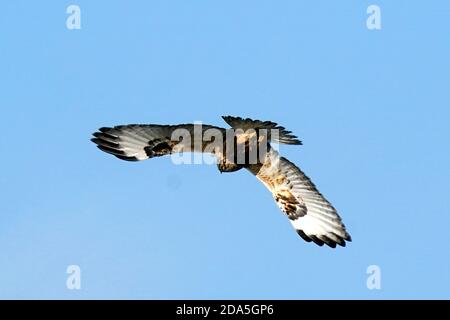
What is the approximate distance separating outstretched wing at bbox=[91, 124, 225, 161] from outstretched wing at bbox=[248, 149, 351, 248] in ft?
4.96

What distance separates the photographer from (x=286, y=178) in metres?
20.9

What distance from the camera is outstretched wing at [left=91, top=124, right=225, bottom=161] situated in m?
19.8

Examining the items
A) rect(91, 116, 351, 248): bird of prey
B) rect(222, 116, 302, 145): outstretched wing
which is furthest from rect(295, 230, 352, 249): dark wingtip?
rect(222, 116, 302, 145): outstretched wing

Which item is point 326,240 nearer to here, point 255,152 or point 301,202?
point 301,202

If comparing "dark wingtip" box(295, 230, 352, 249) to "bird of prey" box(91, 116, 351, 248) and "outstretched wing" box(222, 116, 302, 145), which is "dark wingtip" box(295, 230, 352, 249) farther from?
"outstretched wing" box(222, 116, 302, 145)

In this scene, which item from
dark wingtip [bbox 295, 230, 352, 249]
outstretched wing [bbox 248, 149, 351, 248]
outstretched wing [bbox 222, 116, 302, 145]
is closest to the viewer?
outstretched wing [bbox 222, 116, 302, 145]

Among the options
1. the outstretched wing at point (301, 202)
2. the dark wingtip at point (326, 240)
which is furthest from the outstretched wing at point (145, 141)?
the dark wingtip at point (326, 240)

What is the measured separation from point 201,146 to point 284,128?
1.54 m

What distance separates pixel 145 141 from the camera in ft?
65.9

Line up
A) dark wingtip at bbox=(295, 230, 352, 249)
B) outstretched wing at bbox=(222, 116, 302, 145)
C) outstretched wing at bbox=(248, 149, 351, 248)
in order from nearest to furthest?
1. outstretched wing at bbox=(222, 116, 302, 145)
2. dark wingtip at bbox=(295, 230, 352, 249)
3. outstretched wing at bbox=(248, 149, 351, 248)

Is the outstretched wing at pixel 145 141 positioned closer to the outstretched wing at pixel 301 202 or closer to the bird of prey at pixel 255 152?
the bird of prey at pixel 255 152
